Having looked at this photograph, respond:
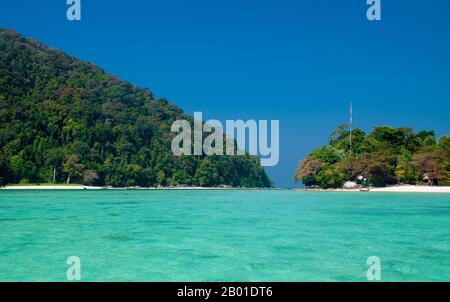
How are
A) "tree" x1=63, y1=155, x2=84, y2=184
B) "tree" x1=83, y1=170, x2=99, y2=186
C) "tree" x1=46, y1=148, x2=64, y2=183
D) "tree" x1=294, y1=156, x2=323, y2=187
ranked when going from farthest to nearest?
"tree" x1=83, y1=170, x2=99, y2=186 → "tree" x1=46, y1=148, x2=64, y2=183 → "tree" x1=63, y1=155, x2=84, y2=184 → "tree" x1=294, y1=156, x2=323, y2=187

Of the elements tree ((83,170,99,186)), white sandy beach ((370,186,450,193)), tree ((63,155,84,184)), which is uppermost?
tree ((63,155,84,184))

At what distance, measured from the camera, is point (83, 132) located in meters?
71.6

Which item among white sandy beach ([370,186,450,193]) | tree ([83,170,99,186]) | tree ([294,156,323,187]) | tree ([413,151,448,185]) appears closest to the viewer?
white sandy beach ([370,186,450,193])

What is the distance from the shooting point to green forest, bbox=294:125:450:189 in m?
48.4

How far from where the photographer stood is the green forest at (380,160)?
4841 cm

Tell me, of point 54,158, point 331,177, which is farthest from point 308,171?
point 54,158

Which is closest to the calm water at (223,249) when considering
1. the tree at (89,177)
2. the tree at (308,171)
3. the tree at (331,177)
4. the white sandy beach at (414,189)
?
the white sandy beach at (414,189)

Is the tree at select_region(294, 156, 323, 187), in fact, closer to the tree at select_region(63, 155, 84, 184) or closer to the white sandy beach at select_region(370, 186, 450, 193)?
the white sandy beach at select_region(370, 186, 450, 193)

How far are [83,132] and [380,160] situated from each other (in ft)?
158

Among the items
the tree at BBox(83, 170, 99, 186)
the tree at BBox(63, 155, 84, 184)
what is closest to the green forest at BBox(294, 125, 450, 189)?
the tree at BBox(83, 170, 99, 186)

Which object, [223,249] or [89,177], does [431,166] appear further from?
[89,177]

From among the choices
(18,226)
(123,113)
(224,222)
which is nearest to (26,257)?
(18,226)

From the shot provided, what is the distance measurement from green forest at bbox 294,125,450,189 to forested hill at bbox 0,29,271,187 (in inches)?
1116

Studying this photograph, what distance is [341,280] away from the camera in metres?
7.27
